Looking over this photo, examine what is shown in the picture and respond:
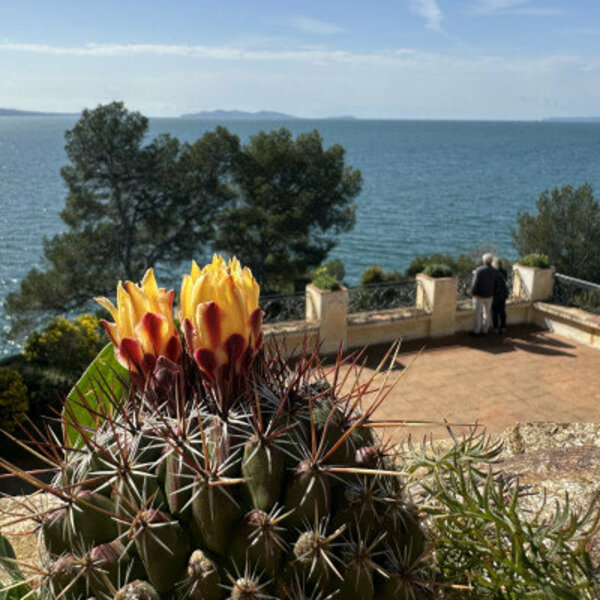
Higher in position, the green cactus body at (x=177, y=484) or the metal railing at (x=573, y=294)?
the green cactus body at (x=177, y=484)

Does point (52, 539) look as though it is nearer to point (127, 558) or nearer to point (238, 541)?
point (127, 558)

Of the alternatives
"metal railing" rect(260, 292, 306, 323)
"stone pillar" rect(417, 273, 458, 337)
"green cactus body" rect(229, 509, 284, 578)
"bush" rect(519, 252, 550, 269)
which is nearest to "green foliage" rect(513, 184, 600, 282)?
"bush" rect(519, 252, 550, 269)

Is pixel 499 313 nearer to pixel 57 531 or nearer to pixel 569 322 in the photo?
pixel 569 322

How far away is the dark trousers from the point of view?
12.2 meters

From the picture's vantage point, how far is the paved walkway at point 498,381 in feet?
29.5

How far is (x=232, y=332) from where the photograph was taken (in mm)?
1623

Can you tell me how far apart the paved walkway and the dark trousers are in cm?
25

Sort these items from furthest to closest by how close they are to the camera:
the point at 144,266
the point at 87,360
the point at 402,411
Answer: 1. the point at 144,266
2. the point at 87,360
3. the point at 402,411

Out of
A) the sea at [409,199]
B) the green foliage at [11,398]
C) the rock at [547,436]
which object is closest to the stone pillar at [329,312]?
the green foliage at [11,398]

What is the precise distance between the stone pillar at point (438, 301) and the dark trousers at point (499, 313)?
0.79 meters

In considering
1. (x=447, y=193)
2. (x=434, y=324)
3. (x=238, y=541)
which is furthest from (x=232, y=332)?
(x=447, y=193)

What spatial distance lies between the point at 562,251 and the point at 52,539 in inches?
1257

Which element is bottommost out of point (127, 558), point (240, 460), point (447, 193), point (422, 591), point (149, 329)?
point (447, 193)

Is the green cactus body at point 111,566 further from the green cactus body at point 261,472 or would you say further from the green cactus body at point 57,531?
the green cactus body at point 261,472
